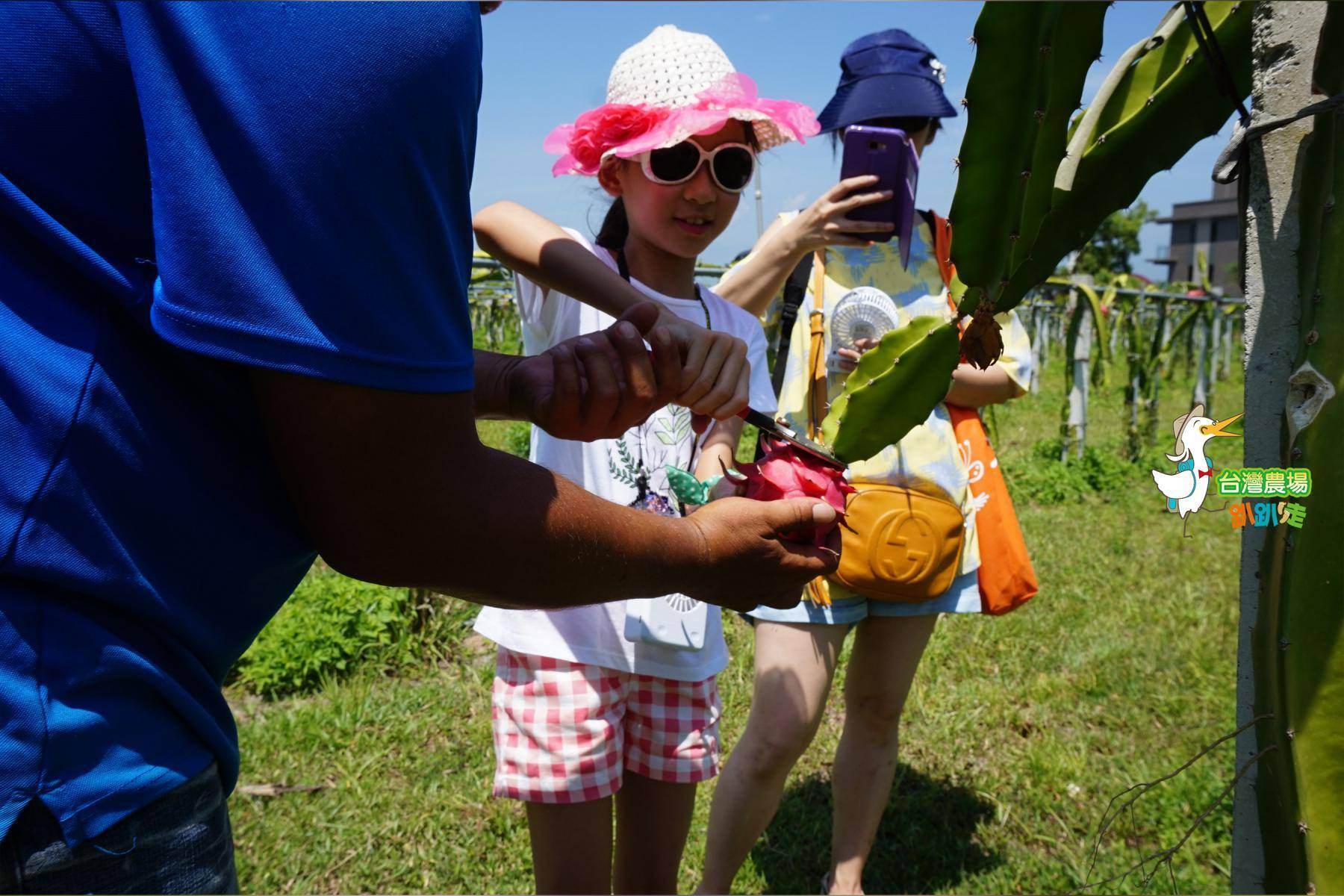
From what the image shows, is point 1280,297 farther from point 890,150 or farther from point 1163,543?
point 1163,543

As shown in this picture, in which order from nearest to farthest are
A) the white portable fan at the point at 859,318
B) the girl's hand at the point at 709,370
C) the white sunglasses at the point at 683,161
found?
the girl's hand at the point at 709,370, the white sunglasses at the point at 683,161, the white portable fan at the point at 859,318

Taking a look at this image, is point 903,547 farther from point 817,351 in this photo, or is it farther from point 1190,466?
point 1190,466

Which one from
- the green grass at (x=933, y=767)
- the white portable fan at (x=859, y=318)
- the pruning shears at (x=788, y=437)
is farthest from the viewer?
the green grass at (x=933, y=767)

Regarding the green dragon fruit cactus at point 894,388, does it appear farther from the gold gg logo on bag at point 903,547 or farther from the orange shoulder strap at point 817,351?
the orange shoulder strap at point 817,351

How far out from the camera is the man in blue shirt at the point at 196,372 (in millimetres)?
811

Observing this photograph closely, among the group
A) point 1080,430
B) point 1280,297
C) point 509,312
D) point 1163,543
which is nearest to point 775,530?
point 1280,297

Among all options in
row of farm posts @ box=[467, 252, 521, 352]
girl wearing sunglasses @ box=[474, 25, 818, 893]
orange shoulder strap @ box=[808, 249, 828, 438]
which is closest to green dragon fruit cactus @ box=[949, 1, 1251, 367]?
girl wearing sunglasses @ box=[474, 25, 818, 893]

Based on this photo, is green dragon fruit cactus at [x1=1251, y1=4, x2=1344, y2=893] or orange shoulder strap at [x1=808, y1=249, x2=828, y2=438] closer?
green dragon fruit cactus at [x1=1251, y1=4, x2=1344, y2=893]

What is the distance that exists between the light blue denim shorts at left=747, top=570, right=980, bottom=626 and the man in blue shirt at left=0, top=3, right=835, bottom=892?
5.35 ft

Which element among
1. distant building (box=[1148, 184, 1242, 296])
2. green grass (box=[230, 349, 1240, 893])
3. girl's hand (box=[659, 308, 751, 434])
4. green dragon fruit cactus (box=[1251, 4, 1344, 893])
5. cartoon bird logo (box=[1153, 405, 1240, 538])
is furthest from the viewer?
distant building (box=[1148, 184, 1242, 296])

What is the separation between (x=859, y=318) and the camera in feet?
8.73

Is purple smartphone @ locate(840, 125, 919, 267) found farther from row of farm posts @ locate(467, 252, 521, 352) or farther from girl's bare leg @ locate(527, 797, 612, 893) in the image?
row of farm posts @ locate(467, 252, 521, 352)

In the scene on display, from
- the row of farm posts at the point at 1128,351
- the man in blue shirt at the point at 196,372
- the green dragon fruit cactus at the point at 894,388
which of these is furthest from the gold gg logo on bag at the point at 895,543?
the row of farm posts at the point at 1128,351

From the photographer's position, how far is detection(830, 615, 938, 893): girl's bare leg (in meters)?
2.67
